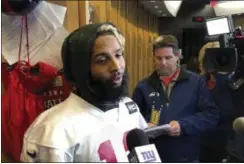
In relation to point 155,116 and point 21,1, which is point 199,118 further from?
point 21,1

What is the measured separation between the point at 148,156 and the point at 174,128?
2.00ft

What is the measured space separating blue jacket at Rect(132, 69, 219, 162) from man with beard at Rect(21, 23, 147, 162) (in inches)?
17.0

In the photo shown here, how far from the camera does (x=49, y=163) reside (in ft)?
2.44

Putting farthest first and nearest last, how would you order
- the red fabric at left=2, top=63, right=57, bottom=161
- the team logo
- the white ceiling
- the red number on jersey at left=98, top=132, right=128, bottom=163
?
the white ceiling, the red fabric at left=2, top=63, right=57, bottom=161, the team logo, the red number on jersey at left=98, top=132, right=128, bottom=163

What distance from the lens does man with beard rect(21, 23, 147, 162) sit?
754mm

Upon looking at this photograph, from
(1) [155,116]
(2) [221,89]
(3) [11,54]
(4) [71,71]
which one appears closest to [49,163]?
(4) [71,71]

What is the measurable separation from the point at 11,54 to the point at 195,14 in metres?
0.68

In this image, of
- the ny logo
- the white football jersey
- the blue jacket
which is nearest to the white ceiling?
the blue jacket

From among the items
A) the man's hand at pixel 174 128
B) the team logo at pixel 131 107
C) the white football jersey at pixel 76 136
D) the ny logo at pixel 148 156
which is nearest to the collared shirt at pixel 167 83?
the man's hand at pixel 174 128

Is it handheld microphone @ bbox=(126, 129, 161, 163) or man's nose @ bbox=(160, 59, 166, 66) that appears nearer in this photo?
handheld microphone @ bbox=(126, 129, 161, 163)

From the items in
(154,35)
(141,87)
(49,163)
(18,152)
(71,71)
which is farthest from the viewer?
(141,87)

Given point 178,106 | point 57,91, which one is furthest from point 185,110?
point 57,91

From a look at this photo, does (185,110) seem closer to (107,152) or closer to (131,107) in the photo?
(131,107)

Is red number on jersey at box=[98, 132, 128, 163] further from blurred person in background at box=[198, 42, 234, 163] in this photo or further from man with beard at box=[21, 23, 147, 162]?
blurred person in background at box=[198, 42, 234, 163]
